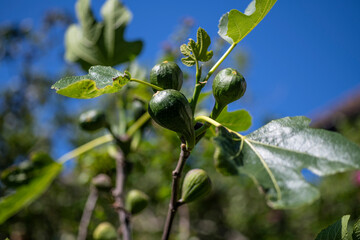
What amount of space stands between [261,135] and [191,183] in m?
0.29

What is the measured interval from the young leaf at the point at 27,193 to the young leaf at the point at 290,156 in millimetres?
1072

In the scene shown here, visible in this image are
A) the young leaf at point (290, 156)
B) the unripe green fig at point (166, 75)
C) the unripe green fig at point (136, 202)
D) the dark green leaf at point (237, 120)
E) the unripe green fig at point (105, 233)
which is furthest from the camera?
the unripe green fig at point (105, 233)

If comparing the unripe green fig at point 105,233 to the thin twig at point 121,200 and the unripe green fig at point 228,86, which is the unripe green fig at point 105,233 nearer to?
the thin twig at point 121,200

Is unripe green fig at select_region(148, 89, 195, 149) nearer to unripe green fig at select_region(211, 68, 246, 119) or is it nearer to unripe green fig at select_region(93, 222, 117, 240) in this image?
unripe green fig at select_region(211, 68, 246, 119)

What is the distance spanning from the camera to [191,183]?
36.7 inches

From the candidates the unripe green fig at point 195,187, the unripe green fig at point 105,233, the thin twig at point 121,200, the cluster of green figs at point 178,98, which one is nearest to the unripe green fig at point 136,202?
the thin twig at point 121,200

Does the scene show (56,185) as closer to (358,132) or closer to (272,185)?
(272,185)

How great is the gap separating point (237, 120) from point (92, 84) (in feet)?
1.77

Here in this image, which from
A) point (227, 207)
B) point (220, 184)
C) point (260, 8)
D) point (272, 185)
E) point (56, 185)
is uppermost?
point (260, 8)

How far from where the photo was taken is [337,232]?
2.49 ft

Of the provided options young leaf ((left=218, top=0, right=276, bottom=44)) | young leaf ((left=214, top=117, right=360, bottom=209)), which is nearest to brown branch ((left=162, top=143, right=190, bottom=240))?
young leaf ((left=214, top=117, right=360, bottom=209))

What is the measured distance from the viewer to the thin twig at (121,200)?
1305 mm

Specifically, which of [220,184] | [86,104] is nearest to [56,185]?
[220,184]

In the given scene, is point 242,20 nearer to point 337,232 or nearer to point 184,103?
point 184,103
